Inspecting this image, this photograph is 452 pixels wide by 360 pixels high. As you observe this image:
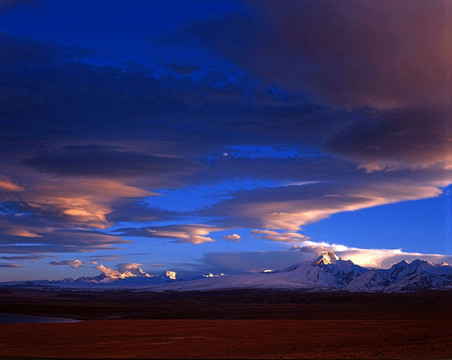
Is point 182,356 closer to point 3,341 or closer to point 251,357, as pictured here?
point 251,357

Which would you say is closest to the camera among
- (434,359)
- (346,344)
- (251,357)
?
(434,359)

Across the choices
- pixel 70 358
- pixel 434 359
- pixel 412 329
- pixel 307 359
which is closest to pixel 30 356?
pixel 70 358

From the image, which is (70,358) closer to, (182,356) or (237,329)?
(182,356)

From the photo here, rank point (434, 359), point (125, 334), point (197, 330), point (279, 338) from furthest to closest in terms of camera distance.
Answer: point (197, 330) < point (125, 334) < point (279, 338) < point (434, 359)

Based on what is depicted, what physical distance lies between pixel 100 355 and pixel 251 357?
1300 centimetres

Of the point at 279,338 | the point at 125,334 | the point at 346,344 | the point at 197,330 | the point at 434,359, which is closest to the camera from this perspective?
the point at 434,359

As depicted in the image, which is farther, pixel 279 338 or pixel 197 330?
pixel 197 330

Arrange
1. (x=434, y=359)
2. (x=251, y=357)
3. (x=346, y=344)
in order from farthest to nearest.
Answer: (x=346, y=344) < (x=251, y=357) < (x=434, y=359)

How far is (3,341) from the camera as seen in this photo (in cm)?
5556

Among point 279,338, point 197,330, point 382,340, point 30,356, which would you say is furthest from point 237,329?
point 30,356

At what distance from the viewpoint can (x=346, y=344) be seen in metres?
47.6

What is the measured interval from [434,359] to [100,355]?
26.8 m

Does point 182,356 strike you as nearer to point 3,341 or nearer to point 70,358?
point 70,358

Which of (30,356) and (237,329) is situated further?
(237,329)
